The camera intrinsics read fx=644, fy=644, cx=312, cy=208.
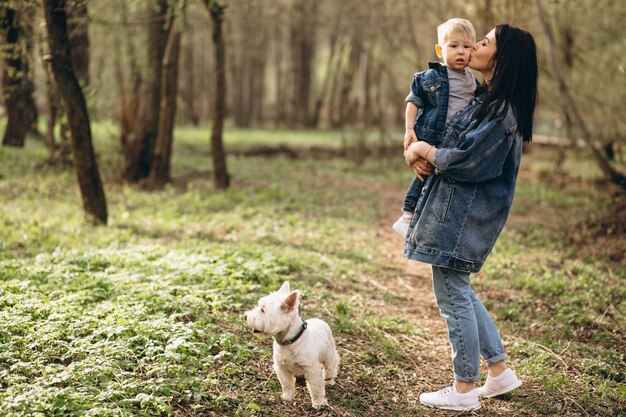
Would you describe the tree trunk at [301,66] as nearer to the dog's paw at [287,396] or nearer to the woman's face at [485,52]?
the woman's face at [485,52]

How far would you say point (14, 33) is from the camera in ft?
36.0

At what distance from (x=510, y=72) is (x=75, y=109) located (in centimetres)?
652

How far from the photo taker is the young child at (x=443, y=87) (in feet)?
12.6

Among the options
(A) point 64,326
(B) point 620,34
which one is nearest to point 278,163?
(B) point 620,34

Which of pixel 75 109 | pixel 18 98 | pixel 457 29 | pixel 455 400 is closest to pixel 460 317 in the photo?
pixel 455 400

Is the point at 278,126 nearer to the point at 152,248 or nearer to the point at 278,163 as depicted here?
the point at 278,163

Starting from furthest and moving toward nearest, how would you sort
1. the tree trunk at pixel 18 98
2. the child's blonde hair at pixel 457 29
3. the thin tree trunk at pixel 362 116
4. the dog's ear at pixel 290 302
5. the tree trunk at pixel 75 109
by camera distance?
1. the thin tree trunk at pixel 362 116
2. the tree trunk at pixel 18 98
3. the tree trunk at pixel 75 109
4. the dog's ear at pixel 290 302
5. the child's blonde hair at pixel 457 29

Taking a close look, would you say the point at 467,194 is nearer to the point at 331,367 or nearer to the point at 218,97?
the point at 331,367

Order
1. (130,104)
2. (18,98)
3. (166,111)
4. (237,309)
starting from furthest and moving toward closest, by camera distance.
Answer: (18,98), (130,104), (166,111), (237,309)

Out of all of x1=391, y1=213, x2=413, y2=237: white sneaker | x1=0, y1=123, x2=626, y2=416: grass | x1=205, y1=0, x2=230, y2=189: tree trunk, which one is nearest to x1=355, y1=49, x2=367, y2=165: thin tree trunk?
x1=205, y1=0, x2=230, y2=189: tree trunk

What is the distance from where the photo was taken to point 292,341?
4.04 metres

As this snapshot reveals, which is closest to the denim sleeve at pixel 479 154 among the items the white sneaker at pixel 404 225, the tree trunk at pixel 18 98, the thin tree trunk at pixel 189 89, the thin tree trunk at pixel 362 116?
the white sneaker at pixel 404 225

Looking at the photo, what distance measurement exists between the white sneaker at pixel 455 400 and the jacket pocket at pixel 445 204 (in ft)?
3.90

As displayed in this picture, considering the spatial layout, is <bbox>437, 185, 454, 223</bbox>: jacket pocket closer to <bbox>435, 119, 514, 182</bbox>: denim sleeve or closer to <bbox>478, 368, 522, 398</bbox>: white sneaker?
<bbox>435, 119, 514, 182</bbox>: denim sleeve
